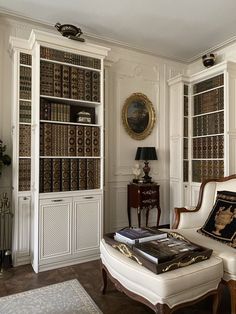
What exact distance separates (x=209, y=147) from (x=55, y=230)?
2.42 meters

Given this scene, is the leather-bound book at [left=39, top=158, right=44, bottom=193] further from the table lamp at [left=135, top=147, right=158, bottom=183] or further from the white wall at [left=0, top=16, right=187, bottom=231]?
the table lamp at [left=135, top=147, right=158, bottom=183]

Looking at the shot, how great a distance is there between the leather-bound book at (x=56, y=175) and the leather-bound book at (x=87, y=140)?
35 centimetres

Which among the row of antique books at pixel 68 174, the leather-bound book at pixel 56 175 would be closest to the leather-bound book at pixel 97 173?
the row of antique books at pixel 68 174

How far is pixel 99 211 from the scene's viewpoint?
2.96 meters

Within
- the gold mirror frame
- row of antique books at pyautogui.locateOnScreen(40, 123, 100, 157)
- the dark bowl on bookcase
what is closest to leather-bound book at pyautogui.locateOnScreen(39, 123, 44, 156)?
row of antique books at pyautogui.locateOnScreen(40, 123, 100, 157)

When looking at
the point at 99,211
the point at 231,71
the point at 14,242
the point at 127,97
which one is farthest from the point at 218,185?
the point at 14,242

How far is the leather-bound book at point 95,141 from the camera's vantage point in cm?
296

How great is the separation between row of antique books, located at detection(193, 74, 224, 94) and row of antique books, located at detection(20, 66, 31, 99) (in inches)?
97.5

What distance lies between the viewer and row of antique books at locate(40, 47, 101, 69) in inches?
105

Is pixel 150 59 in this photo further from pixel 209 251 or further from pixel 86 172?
pixel 209 251

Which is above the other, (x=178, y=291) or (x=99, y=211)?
(x=99, y=211)

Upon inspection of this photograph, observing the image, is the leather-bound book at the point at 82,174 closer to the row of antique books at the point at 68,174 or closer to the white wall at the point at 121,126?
the row of antique books at the point at 68,174

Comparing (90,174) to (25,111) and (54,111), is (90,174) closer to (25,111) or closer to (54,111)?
(54,111)

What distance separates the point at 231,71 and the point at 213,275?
2.71 metres
